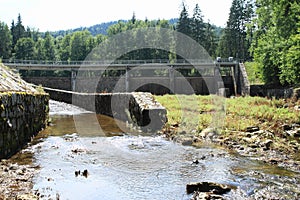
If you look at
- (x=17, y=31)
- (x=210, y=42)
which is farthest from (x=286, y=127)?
(x=17, y=31)

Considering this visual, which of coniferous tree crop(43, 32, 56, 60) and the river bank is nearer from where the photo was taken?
the river bank

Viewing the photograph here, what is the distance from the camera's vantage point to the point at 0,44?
8075 cm

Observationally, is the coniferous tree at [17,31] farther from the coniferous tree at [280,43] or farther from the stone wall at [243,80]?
the coniferous tree at [280,43]

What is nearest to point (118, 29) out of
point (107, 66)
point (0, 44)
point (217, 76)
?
point (0, 44)

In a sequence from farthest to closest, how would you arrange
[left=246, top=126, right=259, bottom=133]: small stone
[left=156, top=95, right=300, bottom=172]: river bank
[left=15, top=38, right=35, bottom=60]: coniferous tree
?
[left=15, top=38, right=35, bottom=60]: coniferous tree
[left=246, top=126, right=259, bottom=133]: small stone
[left=156, top=95, right=300, bottom=172]: river bank

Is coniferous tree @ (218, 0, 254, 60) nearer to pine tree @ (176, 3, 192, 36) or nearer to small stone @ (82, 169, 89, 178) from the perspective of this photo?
pine tree @ (176, 3, 192, 36)

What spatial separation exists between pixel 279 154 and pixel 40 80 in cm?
4277

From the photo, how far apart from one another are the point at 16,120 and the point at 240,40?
64.9m

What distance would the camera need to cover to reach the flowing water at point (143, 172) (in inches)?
168

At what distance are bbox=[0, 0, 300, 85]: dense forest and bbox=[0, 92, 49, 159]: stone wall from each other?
52.6 feet

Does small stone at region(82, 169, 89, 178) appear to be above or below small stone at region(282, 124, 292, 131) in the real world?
below

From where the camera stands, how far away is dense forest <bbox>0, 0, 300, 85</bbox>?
2388 centimetres

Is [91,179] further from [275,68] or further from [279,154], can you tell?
[275,68]

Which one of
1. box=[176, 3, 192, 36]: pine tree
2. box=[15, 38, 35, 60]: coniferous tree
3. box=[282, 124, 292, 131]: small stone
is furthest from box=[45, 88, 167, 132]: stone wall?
box=[15, 38, 35, 60]: coniferous tree
